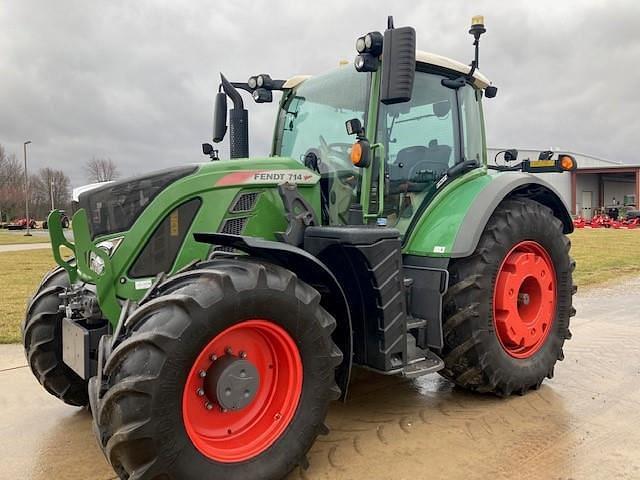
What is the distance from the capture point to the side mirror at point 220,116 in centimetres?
468

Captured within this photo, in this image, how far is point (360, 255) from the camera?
11.0ft

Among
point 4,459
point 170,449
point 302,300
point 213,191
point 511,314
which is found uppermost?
point 213,191

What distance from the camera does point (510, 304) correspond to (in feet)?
13.4

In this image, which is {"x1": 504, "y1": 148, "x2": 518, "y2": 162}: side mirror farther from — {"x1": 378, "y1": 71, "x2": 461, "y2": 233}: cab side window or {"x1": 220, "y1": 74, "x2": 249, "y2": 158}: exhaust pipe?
{"x1": 220, "y1": 74, "x2": 249, "y2": 158}: exhaust pipe

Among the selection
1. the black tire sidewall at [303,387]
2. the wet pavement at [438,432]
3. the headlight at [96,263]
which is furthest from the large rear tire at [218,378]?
the headlight at [96,263]

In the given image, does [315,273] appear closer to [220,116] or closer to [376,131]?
[376,131]

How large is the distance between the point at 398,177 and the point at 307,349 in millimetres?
1653

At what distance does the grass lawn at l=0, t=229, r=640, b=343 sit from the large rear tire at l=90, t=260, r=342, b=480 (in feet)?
13.5

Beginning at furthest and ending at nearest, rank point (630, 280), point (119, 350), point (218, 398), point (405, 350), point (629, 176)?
point (629, 176)
point (630, 280)
point (405, 350)
point (218, 398)
point (119, 350)

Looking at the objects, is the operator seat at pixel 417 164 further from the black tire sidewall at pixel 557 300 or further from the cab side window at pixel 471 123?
the black tire sidewall at pixel 557 300

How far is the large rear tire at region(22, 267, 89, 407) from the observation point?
3.73 meters

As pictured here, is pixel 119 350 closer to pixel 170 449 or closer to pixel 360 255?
pixel 170 449

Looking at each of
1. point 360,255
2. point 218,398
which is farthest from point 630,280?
point 218,398

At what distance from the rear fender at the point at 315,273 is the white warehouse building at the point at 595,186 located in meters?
42.7
